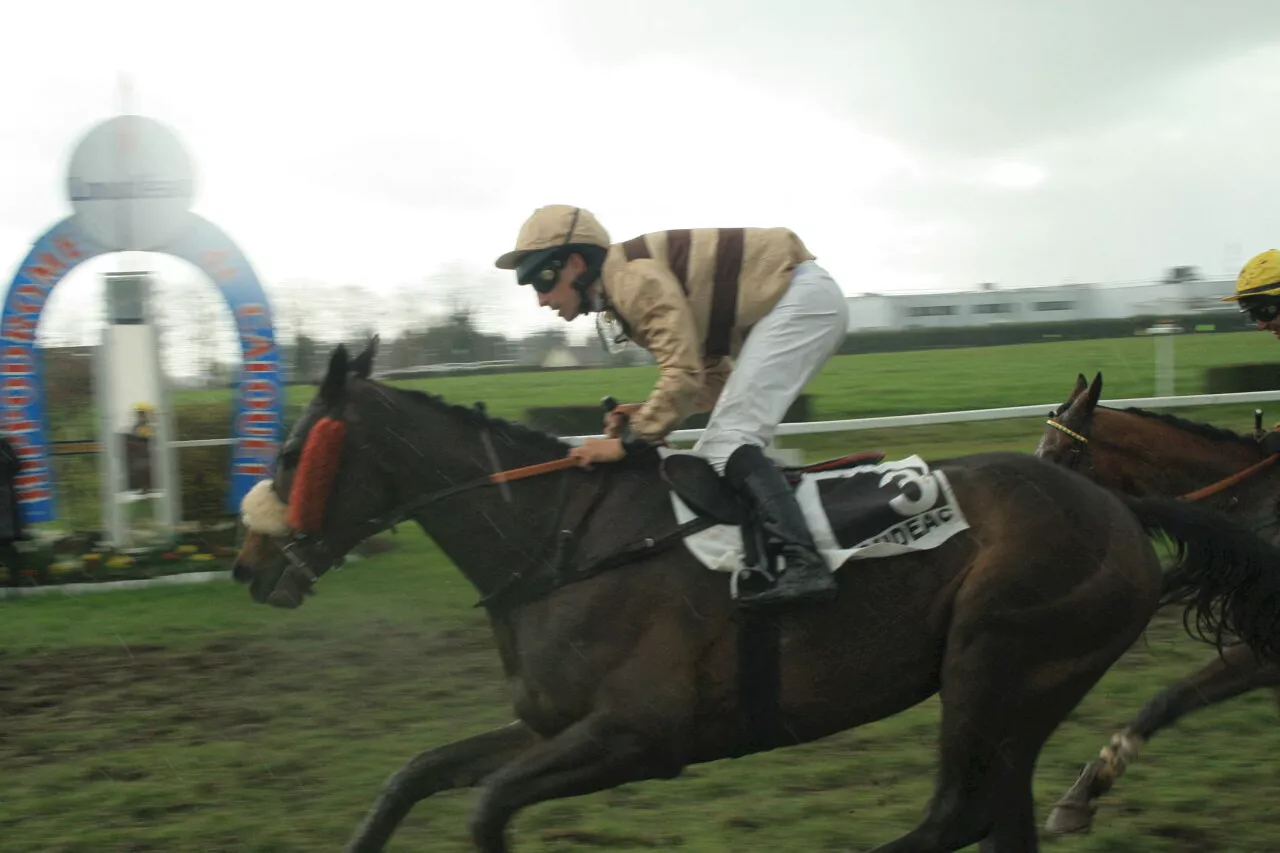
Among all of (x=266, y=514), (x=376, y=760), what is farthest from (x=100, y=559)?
(x=266, y=514)

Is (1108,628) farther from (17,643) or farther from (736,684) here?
(17,643)

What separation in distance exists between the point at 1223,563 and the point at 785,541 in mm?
1308

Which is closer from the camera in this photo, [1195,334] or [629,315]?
[629,315]

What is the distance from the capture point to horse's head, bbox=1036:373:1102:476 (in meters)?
4.70

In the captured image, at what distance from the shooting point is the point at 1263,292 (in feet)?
14.5

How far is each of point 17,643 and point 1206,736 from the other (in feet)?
19.3

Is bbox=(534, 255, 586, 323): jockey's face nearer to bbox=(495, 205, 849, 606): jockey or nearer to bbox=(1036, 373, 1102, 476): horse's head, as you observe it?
bbox=(495, 205, 849, 606): jockey

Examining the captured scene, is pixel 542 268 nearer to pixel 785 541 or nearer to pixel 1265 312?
pixel 785 541

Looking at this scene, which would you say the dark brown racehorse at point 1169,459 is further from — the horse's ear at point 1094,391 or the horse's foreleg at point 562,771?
the horse's foreleg at point 562,771

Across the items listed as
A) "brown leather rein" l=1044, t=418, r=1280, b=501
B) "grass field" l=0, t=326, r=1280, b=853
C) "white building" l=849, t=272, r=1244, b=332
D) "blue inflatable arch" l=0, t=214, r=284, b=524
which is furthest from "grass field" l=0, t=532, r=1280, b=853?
"white building" l=849, t=272, r=1244, b=332

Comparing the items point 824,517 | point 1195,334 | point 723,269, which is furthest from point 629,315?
point 1195,334

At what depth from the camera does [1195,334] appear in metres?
19.1

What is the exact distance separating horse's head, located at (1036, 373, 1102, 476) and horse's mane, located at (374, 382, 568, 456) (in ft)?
7.04

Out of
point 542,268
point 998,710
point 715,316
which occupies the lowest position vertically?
point 998,710
